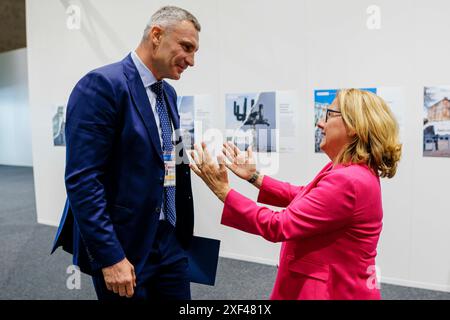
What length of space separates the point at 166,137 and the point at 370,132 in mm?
815

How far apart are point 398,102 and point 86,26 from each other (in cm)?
363

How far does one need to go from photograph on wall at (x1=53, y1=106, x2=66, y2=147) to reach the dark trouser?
380 centimetres

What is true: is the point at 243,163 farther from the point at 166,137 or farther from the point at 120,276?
the point at 120,276

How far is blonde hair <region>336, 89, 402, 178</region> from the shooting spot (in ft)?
Answer: 4.42

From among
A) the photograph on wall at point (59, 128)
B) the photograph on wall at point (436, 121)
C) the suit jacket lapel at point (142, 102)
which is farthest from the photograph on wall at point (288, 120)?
the photograph on wall at point (59, 128)

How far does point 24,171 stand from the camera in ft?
35.7

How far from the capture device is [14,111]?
12.0 metres

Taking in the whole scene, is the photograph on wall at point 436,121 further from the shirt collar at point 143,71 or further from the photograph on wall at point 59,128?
the photograph on wall at point 59,128

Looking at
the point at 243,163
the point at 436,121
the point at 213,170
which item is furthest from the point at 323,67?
the point at 213,170

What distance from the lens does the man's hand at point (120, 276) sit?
1337 mm

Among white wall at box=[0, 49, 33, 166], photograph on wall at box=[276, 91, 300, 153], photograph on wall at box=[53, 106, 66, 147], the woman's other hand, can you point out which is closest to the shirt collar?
the woman's other hand

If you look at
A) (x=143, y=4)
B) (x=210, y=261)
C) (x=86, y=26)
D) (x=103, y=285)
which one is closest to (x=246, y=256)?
(x=210, y=261)

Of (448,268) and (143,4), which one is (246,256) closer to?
(448,268)

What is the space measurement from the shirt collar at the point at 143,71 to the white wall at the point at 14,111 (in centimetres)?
1127
